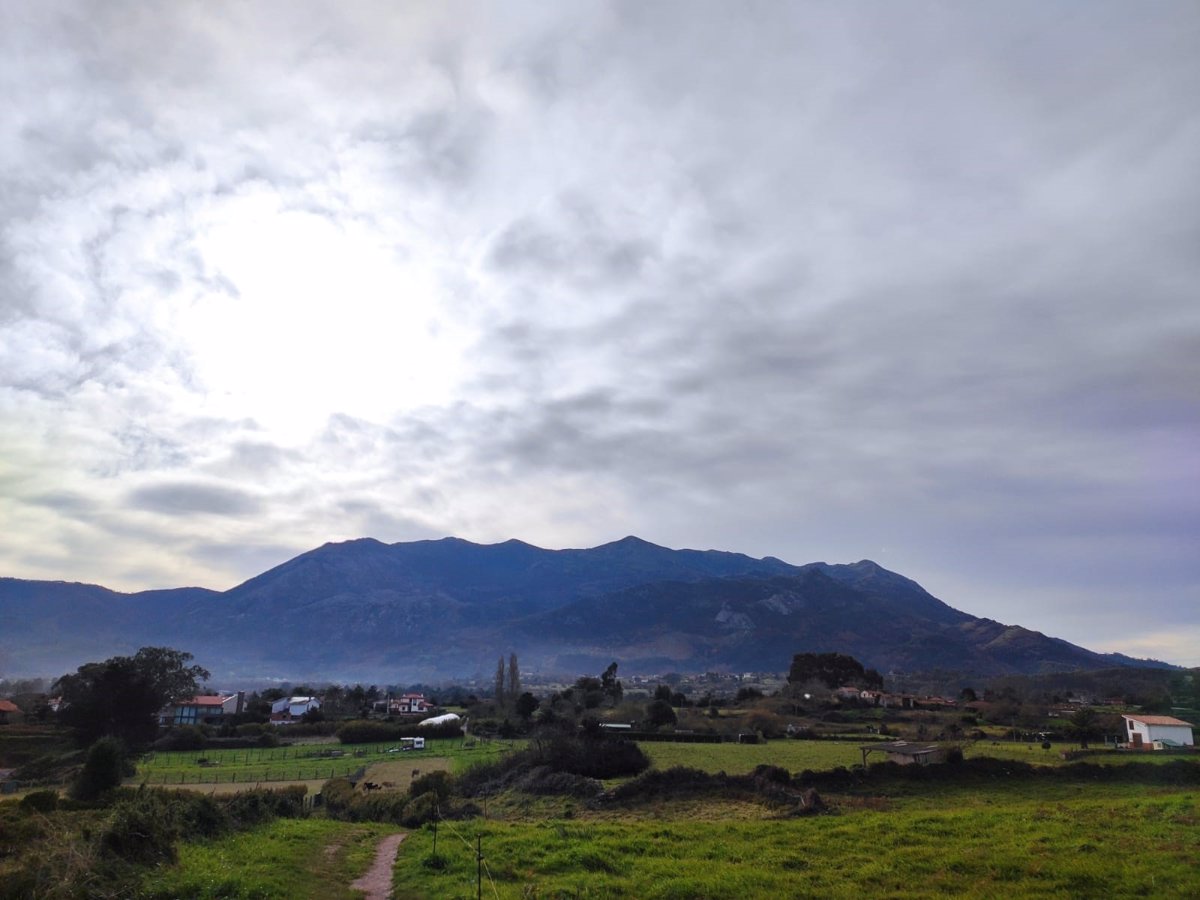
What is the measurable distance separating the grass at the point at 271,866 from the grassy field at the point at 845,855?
187 centimetres

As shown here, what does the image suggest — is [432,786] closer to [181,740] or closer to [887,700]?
[181,740]

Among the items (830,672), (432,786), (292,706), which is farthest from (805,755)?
(292,706)

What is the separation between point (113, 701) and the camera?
73.6m

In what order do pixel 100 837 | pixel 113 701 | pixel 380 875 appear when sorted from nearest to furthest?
1. pixel 100 837
2. pixel 380 875
3. pixel 113 701

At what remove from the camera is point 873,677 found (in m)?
148

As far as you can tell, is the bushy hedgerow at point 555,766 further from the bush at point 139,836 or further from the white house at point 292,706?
the white house at point 292,706

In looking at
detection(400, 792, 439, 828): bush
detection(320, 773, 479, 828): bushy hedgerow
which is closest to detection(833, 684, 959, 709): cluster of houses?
detection(320, 773, 479, 828): bushy hedgerow

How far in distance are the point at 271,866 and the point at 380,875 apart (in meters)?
2.98

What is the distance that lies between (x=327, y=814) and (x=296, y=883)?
832 inches

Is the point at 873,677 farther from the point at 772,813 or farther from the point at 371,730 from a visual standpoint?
the point at 772,813

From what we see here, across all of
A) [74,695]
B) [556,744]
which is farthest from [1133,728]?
[74,695]

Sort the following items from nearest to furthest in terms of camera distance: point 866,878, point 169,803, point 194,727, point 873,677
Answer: point 866,878
point 169,803
point 194,727
point 873,677

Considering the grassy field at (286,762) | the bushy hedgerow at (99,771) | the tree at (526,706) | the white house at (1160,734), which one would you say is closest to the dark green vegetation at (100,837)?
the bushy hedgerow at (99,771)

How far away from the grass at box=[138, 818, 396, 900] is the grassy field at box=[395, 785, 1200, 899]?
73.4 inches
